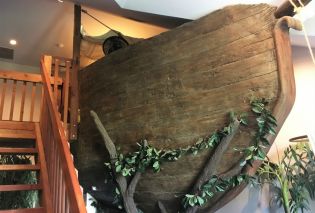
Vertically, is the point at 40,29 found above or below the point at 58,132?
above

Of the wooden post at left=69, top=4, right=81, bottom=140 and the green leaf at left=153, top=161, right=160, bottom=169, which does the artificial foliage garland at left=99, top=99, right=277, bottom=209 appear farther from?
the wooden post at left=69, top=4, right=81, bottom=140

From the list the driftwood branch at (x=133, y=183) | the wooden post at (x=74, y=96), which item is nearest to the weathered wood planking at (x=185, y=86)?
the driftwood branch at (x=133, y=183)

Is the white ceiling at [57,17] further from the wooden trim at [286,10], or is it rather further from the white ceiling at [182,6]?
the wooden trim at [286,10]

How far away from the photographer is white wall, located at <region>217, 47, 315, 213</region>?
3785 mm

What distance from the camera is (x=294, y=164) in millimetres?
3639

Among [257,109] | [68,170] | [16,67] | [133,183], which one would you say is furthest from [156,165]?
[16,67]

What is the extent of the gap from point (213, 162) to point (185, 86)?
826 mm

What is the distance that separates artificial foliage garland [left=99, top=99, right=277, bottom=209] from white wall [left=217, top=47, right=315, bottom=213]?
1192mm

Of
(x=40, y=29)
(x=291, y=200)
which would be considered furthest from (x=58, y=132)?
(x=40, y=29)

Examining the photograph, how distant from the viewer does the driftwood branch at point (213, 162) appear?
2.59 metres

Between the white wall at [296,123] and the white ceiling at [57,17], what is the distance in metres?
0.34

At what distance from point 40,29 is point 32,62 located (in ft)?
4.96

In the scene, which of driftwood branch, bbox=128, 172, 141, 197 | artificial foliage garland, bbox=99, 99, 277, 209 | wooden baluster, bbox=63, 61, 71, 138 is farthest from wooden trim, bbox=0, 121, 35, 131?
driftwood branch, bbox=128, 172, 141, 197

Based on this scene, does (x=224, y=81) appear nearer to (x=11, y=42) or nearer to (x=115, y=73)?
(x=115, y=73)
